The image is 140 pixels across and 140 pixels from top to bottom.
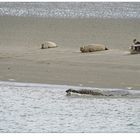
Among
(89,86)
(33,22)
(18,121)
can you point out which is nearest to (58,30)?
(33,22)

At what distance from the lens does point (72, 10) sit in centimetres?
1847

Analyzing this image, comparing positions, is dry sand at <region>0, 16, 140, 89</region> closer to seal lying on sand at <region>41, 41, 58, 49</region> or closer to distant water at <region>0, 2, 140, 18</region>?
seal lying on sand at <region>41, 41, 58, 49</region>

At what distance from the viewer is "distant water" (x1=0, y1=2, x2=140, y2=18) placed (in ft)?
57.4

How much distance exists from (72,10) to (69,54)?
717 cm

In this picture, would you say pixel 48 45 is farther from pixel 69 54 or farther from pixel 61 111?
pixel 61 111

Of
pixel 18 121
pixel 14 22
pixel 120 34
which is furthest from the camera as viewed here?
pixel 14 22

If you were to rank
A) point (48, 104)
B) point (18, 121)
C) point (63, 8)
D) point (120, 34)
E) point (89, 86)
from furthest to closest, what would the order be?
point (63, 8), point (120, 34), point (89, 86), point (48, 104), point (18, 121)

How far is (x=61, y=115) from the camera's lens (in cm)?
682

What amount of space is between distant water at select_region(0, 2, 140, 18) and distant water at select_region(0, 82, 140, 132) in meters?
8.68

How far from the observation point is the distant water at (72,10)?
1750 centimetres

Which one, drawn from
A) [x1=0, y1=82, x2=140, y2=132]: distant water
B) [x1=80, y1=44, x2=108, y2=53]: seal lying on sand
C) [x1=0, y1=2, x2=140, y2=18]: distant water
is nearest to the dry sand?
[x1=80, y1=44, x2=108, y2=53]: seal lying on sand

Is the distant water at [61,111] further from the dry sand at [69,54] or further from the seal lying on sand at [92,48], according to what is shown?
the seal lying on sand at [92,48]

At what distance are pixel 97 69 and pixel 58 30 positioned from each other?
16.7 ft

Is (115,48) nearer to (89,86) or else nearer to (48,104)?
(89,86)
